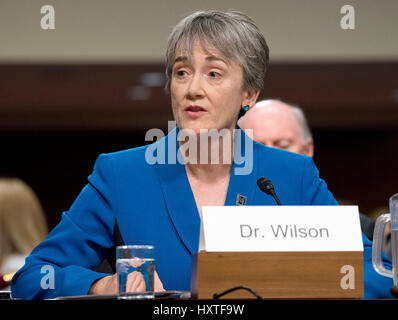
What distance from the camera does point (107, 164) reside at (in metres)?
1.85

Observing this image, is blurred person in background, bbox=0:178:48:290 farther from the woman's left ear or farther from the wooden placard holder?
the wooden placard holder

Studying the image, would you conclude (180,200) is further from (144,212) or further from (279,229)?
(279,229)

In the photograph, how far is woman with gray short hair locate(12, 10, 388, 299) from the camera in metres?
1.75

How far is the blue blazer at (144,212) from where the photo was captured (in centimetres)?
167

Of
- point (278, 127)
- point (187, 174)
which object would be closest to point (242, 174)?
point (187, 174)

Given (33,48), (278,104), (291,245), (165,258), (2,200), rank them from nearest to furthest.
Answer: (291,245) → (165,258) → (278,104) → (2,200) → (33,48)

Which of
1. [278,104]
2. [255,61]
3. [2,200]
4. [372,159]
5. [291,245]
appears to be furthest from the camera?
[372,159]

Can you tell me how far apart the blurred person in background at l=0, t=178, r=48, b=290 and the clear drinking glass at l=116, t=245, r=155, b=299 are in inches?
79.2

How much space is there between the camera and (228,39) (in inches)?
70.9

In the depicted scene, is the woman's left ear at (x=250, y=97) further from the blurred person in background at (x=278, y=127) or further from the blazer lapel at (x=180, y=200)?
the blurred person in background at (x=278, y=127)
